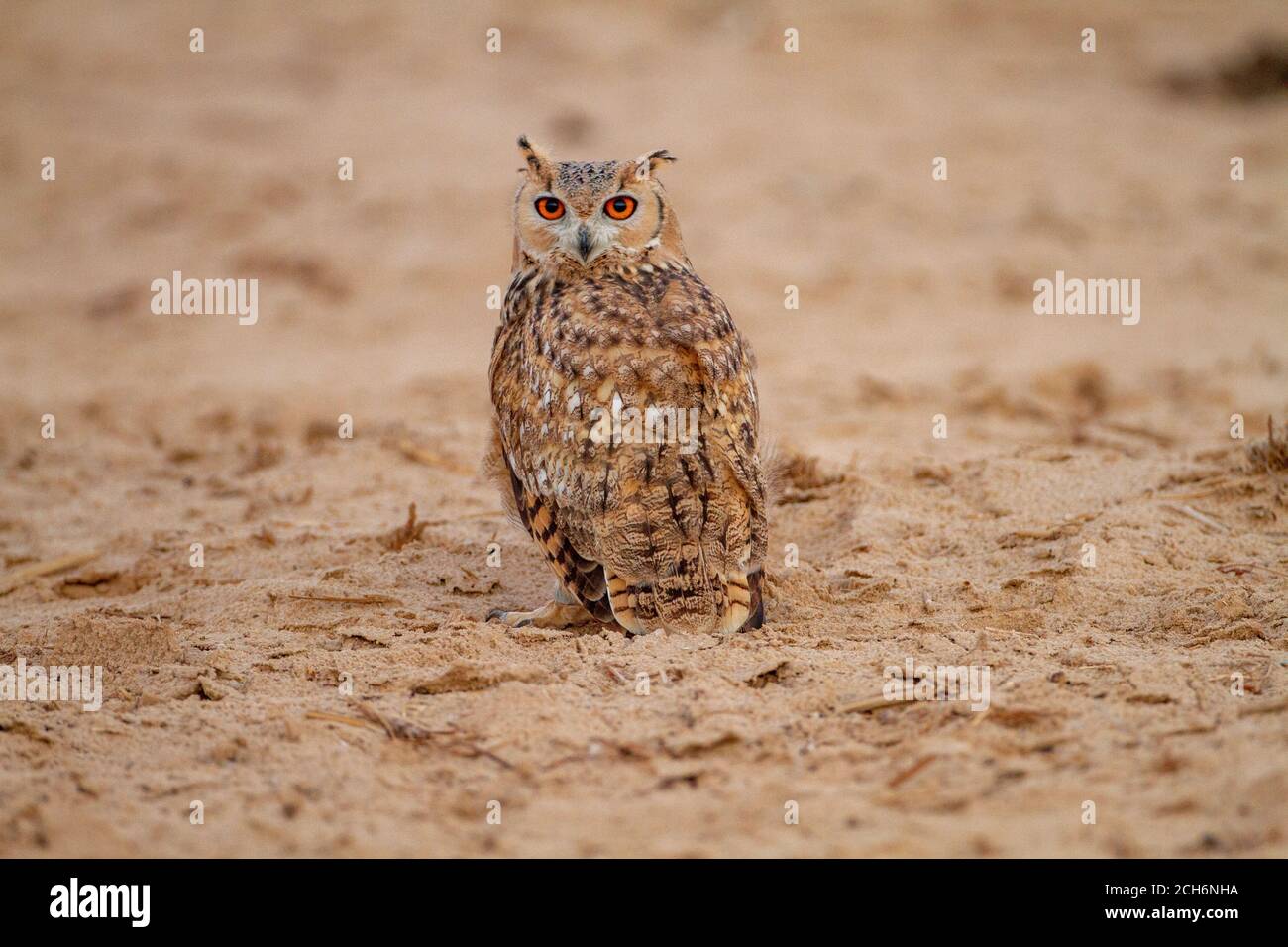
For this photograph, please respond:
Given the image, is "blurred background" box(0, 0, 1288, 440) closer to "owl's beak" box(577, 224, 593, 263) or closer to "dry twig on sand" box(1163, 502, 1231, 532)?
"dry twig on sand" box(1163, 502, 1231, 532)

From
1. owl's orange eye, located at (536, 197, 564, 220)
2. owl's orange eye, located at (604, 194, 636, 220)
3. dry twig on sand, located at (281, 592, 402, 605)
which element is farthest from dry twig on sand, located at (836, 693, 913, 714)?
owl's orange eye, located at (536, 197, 564, 220)

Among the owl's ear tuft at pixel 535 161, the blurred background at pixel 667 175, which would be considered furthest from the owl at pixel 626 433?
the blurred background at pixel 667 175

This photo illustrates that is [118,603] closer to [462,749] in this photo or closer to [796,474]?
[462,749]

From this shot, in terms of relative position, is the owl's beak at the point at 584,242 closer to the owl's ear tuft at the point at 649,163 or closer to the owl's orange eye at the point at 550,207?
the owl's orange eye at the point at 550,207

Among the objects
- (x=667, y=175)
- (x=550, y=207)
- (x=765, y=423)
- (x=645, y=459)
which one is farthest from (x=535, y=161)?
(x=667, y=175)

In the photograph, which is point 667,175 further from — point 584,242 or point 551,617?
point 551,617

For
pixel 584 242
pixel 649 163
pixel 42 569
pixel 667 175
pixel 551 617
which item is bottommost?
pixel 551 617

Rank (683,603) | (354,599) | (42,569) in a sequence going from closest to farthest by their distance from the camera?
(683,603) < (354,599) < (42,569)
